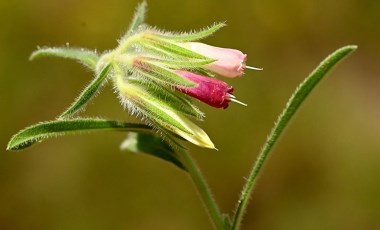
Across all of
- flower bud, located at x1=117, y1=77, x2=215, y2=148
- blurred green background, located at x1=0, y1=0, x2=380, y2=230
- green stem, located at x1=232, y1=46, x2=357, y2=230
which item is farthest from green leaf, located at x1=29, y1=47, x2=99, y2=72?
blurred green background, located at x1=0, y1=0, x2=380, y2=230

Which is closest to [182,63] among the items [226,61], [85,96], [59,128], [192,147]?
[226,61]

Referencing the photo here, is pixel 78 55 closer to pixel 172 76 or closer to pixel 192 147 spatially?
pixel 172 76

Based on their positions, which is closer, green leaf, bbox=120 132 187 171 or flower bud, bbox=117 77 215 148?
flower bud, bbox=117 77 215 148

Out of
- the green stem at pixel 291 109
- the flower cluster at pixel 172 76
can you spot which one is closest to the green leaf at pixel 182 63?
the flower cluster at pixel 172 76

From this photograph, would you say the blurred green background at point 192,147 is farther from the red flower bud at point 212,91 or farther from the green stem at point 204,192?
the red flower bud at point 212,91

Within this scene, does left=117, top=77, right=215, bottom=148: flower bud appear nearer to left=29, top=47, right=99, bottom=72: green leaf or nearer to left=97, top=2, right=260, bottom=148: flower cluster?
left=97, top=2, right=260, bottom=148: flower cluster

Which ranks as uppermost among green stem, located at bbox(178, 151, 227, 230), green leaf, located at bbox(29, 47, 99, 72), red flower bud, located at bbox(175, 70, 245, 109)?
green leaf, located at bbox(29, 47, 99, 72)

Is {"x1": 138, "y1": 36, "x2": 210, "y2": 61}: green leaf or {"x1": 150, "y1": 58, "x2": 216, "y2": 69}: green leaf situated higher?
{"x1": 138, "y1": 36, "x2": 210, "y2": 61}: green leaf
